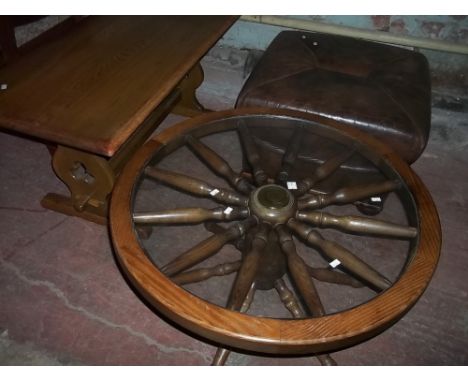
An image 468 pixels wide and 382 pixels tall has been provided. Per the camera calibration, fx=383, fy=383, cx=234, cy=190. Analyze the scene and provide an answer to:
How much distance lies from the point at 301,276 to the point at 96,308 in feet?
3.83

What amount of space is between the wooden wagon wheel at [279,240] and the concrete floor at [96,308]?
227 mm

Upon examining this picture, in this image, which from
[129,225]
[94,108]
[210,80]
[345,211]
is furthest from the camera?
[210,80]

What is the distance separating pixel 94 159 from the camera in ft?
5.93

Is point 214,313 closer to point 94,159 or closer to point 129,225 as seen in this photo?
point 129,225

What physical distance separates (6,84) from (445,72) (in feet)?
9.34

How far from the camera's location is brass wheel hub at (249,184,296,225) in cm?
125

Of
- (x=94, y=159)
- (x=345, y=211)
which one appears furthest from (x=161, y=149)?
(x=345, y=211)

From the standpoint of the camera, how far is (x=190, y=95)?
113 inches

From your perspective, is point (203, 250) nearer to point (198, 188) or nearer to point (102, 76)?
point (198, 188)

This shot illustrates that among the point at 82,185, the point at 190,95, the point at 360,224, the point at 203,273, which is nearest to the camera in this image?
the point at 360,224

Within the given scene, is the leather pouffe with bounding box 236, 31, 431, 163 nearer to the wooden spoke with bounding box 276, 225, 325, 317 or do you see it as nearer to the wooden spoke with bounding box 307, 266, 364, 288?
the wooden spoke with bounding box 307, 266, 364, 288

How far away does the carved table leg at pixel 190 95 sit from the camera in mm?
2756

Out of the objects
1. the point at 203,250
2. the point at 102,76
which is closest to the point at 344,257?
the point at 203,250

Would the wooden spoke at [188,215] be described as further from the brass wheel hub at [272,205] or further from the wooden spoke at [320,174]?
the wooden spoke at [320,174]
